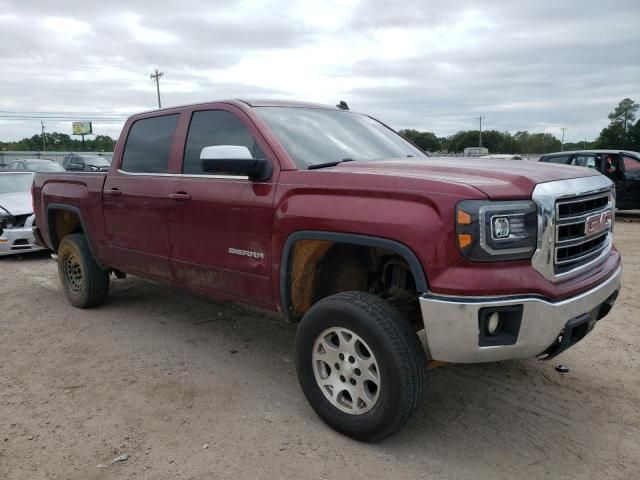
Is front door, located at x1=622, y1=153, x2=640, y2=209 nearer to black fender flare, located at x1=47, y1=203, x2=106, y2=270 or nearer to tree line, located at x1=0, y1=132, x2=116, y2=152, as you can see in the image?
black fender flare, located at x1=47, y1=203, x2=106, y2=270

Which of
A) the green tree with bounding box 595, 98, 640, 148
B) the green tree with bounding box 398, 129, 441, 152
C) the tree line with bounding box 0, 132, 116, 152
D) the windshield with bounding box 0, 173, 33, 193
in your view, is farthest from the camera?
the tree line with bounding box 0, 132, 116, 152

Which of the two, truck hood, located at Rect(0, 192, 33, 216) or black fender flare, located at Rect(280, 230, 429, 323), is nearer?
black fender flare, located at Rect(280, 230, 429, 323)

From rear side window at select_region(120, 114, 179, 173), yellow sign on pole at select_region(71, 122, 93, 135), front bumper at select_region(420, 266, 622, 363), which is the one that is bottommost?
front bumper at select_region(420, 266, 622, 363)

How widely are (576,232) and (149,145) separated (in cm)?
340

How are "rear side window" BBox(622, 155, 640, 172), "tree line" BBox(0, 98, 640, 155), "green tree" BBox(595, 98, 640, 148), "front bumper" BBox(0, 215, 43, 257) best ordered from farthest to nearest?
"tree line" BBox(0, 98, 640, 155), "green tree" BBox(595, 98, 640, 148), "rear side window" BBox(622, 155, 640, 172), "front bumper" BBox(0, 215, 43, 257)

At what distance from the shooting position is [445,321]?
2.62 metres

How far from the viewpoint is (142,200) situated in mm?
4441

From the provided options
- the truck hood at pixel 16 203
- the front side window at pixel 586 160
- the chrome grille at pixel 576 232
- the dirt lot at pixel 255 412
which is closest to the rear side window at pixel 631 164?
the front side window at pixel 586 160

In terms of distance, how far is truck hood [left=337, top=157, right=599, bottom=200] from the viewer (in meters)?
2.65

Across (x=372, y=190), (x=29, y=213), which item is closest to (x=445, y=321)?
(x=372, y=190)

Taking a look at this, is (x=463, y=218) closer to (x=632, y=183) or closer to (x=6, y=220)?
(x=6, y=220)

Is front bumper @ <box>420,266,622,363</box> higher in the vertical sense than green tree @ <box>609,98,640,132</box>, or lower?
lower

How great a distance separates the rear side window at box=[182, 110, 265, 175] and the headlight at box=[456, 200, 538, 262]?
163cm

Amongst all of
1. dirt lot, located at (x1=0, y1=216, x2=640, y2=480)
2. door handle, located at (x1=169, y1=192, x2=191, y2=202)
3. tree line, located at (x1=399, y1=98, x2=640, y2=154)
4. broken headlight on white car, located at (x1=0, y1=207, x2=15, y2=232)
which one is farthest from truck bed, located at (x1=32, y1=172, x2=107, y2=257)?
tree line, located at (x1=399, y1=98, x2=640, y2=154)
